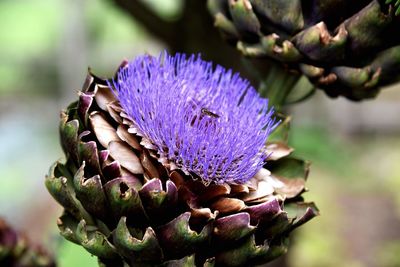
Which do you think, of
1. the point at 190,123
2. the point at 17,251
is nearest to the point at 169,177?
the point at 190,123

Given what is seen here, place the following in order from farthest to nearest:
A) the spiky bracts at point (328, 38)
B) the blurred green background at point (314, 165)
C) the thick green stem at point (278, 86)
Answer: the blurred green background at point (314, 165) < the thick green stem at point (278, 86) < the spiky bracts at point (328, 38)

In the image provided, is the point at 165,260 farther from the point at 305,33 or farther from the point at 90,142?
the point at 305,33

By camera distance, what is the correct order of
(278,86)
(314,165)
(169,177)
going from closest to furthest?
(169,177)
(278,86)
(314,165)

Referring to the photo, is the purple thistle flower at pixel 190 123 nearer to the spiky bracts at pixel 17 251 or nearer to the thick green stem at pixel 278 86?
the thick green stem at pixel 278 86

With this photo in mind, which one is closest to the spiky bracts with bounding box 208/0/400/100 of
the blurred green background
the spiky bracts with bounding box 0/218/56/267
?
the spiky bracts with bounding box 0/218/56/267

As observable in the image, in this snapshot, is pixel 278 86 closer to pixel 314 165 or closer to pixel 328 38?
pixel 328 38

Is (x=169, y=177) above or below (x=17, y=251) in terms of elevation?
above

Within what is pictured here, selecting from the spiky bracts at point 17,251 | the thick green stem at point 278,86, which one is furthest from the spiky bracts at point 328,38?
the spiky bracts at point 17,251
